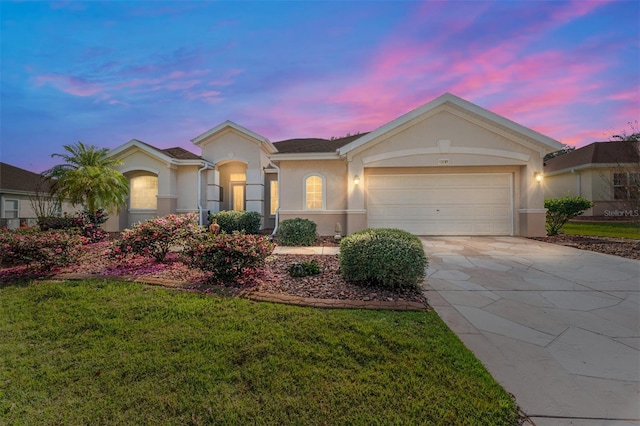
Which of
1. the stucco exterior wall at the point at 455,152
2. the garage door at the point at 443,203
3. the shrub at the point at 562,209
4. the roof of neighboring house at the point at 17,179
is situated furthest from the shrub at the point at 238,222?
the roof of neighboring house at the point at 17,179

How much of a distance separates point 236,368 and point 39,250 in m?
5.75

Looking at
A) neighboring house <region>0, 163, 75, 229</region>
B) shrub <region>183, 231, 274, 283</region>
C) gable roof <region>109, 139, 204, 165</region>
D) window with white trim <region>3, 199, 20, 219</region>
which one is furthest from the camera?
window with white trim <region>3, 199, 20, 219</region>

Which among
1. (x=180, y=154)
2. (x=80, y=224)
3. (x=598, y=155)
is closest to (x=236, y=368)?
(x=80, y=224)

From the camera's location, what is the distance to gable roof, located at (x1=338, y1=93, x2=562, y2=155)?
10.5 metres

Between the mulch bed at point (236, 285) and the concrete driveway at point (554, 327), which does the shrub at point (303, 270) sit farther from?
the concrete driveway at point (554, 327)

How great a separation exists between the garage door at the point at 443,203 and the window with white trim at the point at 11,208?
74.0ft

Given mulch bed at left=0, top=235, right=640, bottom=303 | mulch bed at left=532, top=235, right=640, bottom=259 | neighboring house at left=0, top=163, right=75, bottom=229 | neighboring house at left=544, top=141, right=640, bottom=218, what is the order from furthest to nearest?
neighboring house at left=544, top=141, right=640, bottom=218 → neighboring house at left=0, top=163, right=75, bottom=229 → mulch bed at left=532, top=235, right=640, bottom=259 → mulch bed at left=0, top=235, right=640, bottom=303

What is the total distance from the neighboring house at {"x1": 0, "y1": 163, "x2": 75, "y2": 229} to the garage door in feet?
60.8

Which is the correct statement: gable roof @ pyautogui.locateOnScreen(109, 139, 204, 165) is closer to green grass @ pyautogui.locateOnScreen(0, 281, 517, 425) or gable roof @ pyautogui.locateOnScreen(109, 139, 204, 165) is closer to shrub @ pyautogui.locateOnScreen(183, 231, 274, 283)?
shrub @ pyautogui.locateOnScreen(183, 231, 274, 283)

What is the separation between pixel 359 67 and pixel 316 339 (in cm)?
1040

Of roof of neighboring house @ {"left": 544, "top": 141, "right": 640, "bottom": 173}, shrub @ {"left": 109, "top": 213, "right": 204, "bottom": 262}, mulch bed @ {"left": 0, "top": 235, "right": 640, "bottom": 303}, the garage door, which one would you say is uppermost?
roof of neighboring house @ {"left": 544, "top": 141, "right": 640, "bottom": 173}

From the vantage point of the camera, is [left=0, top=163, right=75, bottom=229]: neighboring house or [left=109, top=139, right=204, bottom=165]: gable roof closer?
[left=109, top=139, right=204, bottom=165]: gable roof

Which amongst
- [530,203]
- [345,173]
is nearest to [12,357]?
[345,173]

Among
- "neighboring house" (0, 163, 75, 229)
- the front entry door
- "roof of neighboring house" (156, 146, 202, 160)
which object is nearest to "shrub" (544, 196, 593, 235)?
the front entry door
